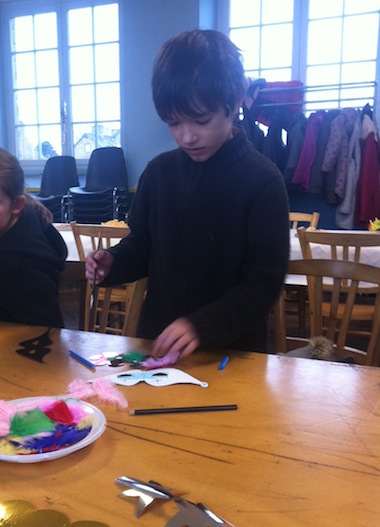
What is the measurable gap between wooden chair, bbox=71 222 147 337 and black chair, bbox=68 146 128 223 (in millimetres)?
1959

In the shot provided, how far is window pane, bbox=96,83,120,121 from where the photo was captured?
5.43 meters

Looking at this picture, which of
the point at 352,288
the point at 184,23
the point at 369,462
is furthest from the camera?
the point at 184,23

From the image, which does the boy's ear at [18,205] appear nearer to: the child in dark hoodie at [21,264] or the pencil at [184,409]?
the child in dark hoodie at [21,264]

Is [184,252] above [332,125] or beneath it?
beneath

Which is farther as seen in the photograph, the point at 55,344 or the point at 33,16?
the point at 33,16

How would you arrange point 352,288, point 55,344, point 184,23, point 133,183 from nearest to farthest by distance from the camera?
1. point 55,344
2. point 352,288
3. point 184,23
4. point 133,183

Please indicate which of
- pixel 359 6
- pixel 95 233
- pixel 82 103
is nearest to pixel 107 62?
pixel 82 103

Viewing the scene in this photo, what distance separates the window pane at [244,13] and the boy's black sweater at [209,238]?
4.21 meters

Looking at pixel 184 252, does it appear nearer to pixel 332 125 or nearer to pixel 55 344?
pixel 55 344

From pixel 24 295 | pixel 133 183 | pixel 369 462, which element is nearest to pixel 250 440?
pixel 369 462

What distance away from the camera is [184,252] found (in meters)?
1.15


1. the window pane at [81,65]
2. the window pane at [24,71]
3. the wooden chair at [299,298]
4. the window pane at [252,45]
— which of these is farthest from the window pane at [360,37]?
the window pane at [24,71]

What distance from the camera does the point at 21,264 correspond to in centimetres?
122

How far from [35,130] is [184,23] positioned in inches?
88.3
